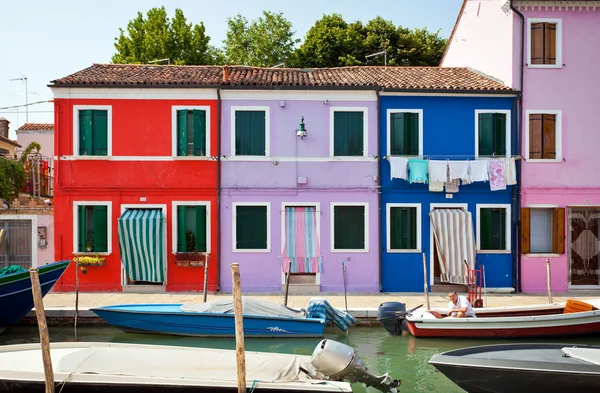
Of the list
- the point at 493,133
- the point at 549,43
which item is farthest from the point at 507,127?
the point at 549,43

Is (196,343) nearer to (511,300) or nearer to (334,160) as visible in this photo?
(334,160)

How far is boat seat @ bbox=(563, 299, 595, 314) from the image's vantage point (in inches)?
498

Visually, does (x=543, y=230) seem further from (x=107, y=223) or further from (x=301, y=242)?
(x=107, y=223)

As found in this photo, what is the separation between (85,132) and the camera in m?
16.3

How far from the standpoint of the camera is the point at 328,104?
1648cm

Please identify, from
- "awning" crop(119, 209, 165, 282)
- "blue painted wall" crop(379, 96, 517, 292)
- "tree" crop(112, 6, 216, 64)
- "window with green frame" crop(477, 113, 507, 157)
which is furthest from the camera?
"tree" crop(112, 6, 216, 64)

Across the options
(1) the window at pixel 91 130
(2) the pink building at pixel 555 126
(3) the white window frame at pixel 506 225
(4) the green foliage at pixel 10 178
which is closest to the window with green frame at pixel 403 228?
(3) the white window frame at pixel 506 225

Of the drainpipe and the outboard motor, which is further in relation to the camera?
the drainpipe

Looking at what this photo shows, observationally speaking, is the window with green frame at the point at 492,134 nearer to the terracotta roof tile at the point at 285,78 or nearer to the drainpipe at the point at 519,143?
the drainpipe at the point at 519,143

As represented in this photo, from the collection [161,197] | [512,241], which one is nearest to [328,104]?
[161,197]

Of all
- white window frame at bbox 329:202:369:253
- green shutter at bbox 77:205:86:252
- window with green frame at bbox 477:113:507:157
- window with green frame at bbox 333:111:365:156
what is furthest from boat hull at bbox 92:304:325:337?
window with green frame at bbox 477:113:507:157

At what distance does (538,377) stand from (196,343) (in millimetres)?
7205

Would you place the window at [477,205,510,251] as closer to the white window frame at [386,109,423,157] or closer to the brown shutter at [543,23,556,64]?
the white window frame at [386,109,423,157]

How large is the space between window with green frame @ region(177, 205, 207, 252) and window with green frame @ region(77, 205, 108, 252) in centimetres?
217
